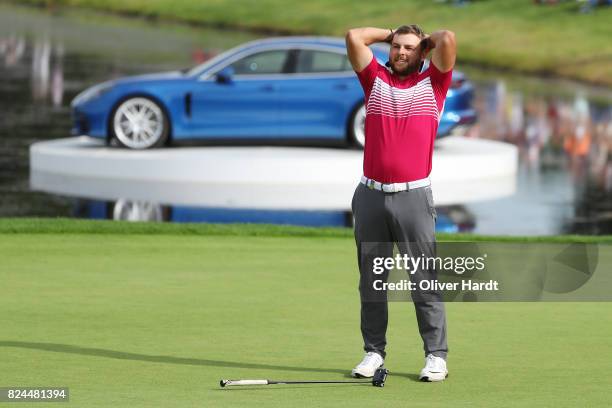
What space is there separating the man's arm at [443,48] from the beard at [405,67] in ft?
0.29

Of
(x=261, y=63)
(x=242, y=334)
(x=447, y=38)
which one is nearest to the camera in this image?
(x=447, y=38)

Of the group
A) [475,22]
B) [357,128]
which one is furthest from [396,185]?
[475,22]

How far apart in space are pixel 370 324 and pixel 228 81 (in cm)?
1300

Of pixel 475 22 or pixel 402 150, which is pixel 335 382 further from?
pixel 475 22

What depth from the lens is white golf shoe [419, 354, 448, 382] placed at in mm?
7762

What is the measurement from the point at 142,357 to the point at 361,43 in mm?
1915

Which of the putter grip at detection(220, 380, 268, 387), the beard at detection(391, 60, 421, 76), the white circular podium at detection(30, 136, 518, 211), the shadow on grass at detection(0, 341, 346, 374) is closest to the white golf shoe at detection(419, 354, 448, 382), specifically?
the shadow on grass at detection(0, 341, 346, 374)

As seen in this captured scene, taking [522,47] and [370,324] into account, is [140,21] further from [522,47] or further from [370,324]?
[370,324]

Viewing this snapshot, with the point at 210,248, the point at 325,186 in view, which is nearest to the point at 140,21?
the point at 325,186

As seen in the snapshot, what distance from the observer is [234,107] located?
20.9 m

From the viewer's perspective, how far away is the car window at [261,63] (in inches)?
827

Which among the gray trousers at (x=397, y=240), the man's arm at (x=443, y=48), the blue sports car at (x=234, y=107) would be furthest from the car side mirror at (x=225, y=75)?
the man's arm at (x=443, y=48)

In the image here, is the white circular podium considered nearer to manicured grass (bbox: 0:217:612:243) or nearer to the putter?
manicured grass (bbox: 0:217:612:243)

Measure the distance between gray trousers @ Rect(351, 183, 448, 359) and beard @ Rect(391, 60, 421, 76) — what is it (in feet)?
1.77
